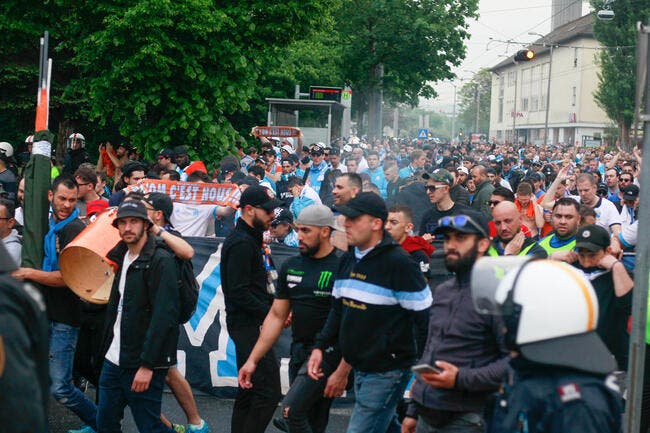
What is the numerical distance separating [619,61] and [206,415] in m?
59.0

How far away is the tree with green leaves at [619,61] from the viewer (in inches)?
2416

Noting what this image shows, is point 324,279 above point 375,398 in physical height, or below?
above

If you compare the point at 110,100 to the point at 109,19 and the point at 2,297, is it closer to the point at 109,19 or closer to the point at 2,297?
the point at 109,19

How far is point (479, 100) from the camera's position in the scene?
472 feet

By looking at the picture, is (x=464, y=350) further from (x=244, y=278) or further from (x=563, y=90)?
(x=563, y=90)

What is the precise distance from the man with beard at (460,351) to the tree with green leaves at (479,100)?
130032mm

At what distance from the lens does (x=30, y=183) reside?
7082 millimetres

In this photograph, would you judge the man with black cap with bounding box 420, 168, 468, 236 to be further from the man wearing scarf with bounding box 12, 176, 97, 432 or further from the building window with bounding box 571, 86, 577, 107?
the building window with bounding box 571, 86, 577, 107

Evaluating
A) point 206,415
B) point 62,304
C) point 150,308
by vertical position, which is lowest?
point 206,415

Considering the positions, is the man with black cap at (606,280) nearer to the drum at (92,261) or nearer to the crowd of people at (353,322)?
the crowd of people at (353,322)

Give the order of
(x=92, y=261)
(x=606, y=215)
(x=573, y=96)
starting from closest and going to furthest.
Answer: (x=92, y=261)
(x=606, y=215)
(x=573, y=96)

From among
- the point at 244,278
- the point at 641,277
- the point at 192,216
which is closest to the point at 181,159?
the point at 192,216

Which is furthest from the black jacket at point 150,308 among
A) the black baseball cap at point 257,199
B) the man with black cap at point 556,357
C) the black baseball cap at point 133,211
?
the man with black cap at point 556,357

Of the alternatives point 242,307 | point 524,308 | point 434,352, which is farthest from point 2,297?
point 242,307
